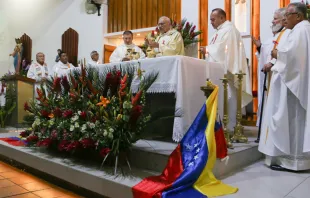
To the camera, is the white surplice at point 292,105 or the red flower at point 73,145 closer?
the red flower at point 73,145

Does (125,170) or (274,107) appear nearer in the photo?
(125,170)

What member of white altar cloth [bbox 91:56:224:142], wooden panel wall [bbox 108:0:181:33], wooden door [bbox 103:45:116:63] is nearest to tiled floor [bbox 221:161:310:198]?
white altar cloth [bbox 91:56:224:142]

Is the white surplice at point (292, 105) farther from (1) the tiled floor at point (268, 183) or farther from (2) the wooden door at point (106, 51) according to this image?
(2) the wooden door at point (106, 51)

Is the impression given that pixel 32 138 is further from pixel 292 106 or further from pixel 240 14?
pixel 240 14

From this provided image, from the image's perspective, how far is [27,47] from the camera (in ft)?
32.2

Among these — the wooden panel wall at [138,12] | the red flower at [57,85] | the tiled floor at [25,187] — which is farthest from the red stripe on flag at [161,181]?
the wooden panel wall at [138,12]

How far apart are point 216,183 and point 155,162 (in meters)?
0.54

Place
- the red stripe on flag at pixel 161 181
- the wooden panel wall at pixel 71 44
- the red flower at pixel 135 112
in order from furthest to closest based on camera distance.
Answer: the wooden panel wall at pixel 71 44 → the red flower at pixel 135 112 → the red stripe on flag at pixel 161 181

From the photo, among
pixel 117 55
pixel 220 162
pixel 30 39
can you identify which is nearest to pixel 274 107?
pixel 220 162

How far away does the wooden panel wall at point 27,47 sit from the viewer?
9781 millimetres

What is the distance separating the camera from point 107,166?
99.0 inches

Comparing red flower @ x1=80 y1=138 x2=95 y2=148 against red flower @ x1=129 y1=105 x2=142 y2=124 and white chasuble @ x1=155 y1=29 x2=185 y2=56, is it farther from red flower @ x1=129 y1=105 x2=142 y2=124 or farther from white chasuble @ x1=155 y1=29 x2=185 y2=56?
white chasuble @ x1=155 y1=29 x2=185 y2=56

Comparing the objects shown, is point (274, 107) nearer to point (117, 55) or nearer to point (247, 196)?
point (247, 196)

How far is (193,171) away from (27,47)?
9171mm
